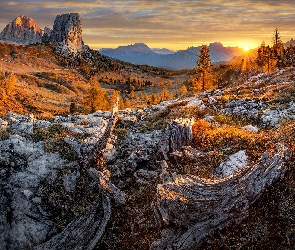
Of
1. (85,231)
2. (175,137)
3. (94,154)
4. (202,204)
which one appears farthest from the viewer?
(175,137)

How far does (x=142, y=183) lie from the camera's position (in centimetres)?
1504

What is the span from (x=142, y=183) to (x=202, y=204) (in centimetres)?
462

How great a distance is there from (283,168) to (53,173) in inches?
415

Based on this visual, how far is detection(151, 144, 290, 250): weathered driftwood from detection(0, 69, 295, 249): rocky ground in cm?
3

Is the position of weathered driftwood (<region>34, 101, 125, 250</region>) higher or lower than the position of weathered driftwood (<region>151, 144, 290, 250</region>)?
lower

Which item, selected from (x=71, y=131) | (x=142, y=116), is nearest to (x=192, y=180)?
(x=71, y=131)

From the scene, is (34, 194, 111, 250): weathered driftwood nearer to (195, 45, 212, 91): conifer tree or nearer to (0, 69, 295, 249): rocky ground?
(0, 69, 295, 249): rocky ground

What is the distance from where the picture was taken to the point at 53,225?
1405cm

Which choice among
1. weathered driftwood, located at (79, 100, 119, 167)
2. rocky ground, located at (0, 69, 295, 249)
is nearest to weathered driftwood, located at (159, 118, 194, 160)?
rocky ground, located at (0, 69, 295, 249)

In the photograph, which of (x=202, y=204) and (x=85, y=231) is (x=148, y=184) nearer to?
(x=85, y=231)

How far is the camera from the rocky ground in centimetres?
1075

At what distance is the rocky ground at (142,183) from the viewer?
35.3ft

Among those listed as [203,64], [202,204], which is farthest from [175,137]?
[203,64]

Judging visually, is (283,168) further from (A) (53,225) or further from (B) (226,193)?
(A) (53,225)
